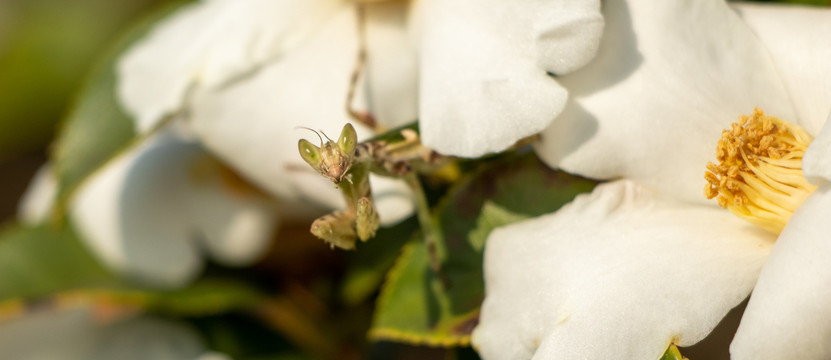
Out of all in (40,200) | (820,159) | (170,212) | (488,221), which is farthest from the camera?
(40,200)

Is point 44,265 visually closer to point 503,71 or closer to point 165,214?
point 165,214

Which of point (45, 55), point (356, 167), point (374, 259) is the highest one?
point (45, 55)

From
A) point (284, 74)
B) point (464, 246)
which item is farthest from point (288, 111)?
point (464, 246)

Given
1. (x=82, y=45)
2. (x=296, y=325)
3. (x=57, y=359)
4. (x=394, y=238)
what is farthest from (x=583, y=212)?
(x=82, y=45)

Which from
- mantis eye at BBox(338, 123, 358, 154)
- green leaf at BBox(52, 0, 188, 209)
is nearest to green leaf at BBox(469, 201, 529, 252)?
mantis eye at BBox(338, 123, 358, 154)

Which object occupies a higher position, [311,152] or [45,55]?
[45,55]

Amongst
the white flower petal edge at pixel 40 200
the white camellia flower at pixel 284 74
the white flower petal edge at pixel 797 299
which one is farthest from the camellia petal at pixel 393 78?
the white flower petal edge at pixel 40 200

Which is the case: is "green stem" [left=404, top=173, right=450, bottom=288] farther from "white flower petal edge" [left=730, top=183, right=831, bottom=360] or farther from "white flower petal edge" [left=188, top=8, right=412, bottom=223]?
"white flower petal edge" [left=730, top=183, right=831, bottom=360]
